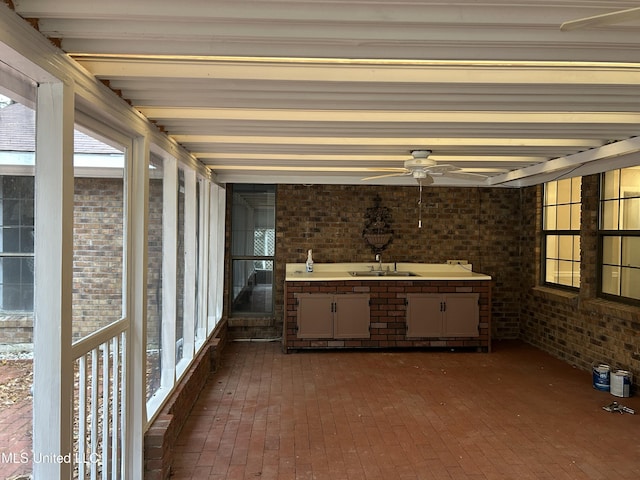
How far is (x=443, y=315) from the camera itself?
6.65m

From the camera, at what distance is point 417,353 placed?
21.7 ft

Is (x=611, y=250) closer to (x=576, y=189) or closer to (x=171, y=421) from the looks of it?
(x=576, y=189)

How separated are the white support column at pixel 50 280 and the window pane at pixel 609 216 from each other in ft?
18.6

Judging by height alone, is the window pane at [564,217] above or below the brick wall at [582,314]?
above

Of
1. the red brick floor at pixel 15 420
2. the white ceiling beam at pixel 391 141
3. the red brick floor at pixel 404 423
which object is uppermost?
the white ceiling beam at pixel 391 141

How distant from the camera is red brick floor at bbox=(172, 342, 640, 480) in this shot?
339 cm

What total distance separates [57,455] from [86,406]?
0.57 metres

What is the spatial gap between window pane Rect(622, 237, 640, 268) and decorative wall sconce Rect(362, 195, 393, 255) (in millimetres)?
3045

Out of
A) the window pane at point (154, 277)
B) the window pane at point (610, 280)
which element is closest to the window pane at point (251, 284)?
the window pane at point (154, 277)

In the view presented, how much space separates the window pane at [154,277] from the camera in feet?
11.0

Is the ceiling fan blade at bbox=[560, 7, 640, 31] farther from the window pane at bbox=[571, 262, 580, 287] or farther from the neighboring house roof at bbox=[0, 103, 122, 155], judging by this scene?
the window pane at bbox=[571, 262, 580, 287]

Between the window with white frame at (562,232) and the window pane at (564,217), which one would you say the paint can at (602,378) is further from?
the window pane at (564,217)

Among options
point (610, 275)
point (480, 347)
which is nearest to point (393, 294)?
point (480, 347)

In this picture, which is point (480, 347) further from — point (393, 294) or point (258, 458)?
point (258, 458)
